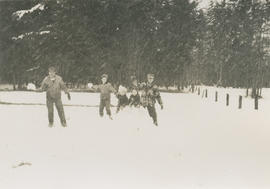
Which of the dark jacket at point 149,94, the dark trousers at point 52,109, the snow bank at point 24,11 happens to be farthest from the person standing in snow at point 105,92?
the snow bank at point 24,11

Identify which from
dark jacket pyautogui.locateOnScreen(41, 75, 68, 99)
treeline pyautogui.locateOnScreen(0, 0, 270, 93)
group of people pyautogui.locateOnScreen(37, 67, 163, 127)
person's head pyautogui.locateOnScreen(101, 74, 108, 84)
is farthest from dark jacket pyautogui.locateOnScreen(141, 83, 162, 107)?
dark jacket pyautogui.locateOnScreen(41, 75, 68, 99)

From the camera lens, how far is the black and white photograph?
8.56 metres

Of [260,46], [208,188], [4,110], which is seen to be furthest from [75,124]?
[260,46]

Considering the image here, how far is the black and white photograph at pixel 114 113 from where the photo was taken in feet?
28.1

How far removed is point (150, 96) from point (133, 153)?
2135 mm

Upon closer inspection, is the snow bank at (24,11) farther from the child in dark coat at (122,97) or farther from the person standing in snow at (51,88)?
the child in dark coat at (122,97)

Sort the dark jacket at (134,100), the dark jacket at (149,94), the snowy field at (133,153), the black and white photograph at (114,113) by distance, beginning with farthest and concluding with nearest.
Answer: the dark jacket at (134,100) → the dark jacket at (149,94) → the black and white photograph at (114,113) → the snowy field at (133,153)

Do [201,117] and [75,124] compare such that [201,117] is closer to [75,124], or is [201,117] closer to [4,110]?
[75,124]

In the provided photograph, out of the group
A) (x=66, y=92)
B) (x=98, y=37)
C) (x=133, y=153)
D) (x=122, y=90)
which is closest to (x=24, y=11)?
(x=66, y=92)

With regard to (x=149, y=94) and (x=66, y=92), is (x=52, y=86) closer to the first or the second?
(x=66, y=92)

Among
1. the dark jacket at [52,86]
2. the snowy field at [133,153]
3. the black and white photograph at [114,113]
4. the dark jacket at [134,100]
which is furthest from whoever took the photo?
the dark jacket at [134,100]

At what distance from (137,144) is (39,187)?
7.52ft

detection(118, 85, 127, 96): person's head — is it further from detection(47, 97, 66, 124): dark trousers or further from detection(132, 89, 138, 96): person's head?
detection(47, 97, 66, 124): dark trousers

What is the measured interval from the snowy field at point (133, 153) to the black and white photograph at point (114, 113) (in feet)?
0.07
